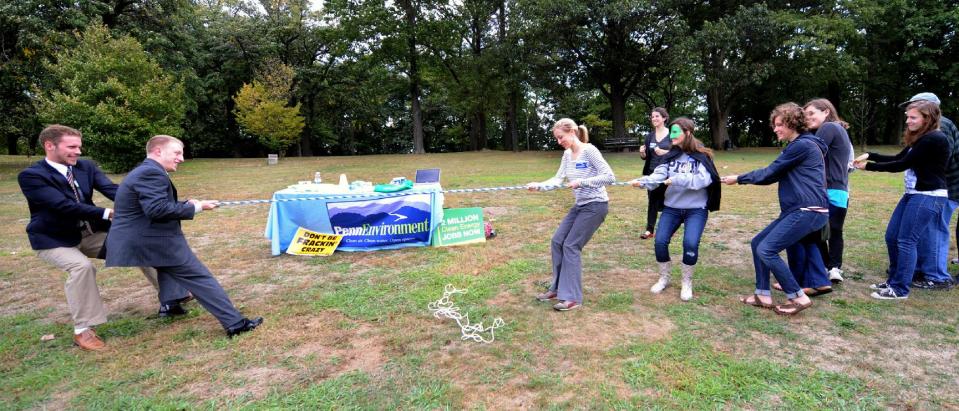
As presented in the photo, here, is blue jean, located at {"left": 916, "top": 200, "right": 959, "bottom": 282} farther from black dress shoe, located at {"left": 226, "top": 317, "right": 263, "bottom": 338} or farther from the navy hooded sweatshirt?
black dress shoe, located at {"left": 226, "top": 317, "right": 263, "bottom": 338}

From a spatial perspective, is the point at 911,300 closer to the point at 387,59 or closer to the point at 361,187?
the point at 361,187

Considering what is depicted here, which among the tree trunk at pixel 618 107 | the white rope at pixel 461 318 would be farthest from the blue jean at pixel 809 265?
the tree trunk at pixel 618 107

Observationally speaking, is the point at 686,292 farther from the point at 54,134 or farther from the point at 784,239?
the point at 54,134

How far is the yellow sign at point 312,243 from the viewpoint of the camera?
6633mm

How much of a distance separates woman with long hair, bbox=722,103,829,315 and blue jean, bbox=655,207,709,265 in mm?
480

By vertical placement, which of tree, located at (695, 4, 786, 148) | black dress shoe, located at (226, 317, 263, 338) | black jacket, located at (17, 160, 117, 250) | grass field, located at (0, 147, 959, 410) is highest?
tree, located at (695, 4, 786, 148)

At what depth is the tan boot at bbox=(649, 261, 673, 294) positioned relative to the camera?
478cm

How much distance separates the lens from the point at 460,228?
7.06 metres

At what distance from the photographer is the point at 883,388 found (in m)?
3.05

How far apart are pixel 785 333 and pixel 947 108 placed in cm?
3571

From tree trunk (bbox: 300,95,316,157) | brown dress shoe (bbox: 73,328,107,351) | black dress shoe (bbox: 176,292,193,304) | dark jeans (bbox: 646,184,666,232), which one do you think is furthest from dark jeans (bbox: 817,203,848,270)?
tree trunk (bbox: 300,95,316,157)

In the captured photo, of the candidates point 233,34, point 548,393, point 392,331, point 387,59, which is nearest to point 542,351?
point 548,393

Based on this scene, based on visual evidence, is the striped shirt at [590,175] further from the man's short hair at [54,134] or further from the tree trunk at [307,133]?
the tree trunk at [307,133]

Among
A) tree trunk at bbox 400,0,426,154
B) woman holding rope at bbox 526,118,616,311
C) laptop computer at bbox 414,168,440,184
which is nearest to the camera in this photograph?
woman holding rope at bbox 526,118,616,311
